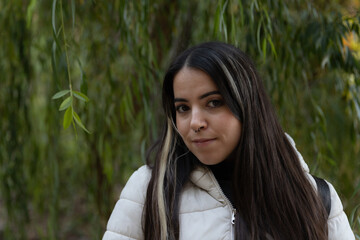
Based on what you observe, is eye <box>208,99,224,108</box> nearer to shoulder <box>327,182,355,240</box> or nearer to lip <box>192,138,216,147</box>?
lip <box>192,138,216,147</box>

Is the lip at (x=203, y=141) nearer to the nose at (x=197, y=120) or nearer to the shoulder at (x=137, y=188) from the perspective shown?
the nose at (x=197, y=120)

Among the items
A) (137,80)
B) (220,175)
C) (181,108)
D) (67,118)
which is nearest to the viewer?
(67,118)

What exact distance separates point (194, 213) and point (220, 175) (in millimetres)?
170

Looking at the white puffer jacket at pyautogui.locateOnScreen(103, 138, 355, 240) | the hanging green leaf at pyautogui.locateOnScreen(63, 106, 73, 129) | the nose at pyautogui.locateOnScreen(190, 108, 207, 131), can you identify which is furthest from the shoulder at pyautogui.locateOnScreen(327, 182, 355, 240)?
the hanging green leaf at pyautogui.locateOnScreen(63, 106, 73, 129)

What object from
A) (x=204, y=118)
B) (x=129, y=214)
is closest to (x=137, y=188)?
(x=129, y=214)

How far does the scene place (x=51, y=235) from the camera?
2.06 metres

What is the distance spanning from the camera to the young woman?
4.06ft

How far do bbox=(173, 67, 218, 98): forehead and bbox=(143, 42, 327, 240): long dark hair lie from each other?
1 cm

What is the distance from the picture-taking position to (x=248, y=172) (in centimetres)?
131

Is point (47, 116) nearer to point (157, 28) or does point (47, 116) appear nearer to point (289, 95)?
point (157, 28)

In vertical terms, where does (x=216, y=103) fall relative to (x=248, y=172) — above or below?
above

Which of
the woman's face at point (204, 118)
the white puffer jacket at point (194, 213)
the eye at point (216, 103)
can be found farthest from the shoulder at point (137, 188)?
the eye at point (216, 103)

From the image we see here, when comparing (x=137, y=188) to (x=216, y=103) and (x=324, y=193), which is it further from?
(x=324, y=193)

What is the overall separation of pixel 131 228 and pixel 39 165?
1.16 meters
